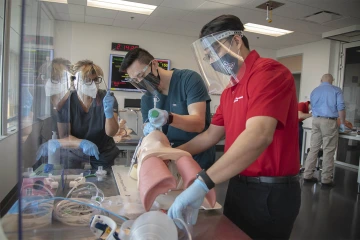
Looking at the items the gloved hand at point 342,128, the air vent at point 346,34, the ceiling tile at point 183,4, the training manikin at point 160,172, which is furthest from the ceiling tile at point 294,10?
the training manikin at point 160,172

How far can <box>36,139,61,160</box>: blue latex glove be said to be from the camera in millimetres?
1114

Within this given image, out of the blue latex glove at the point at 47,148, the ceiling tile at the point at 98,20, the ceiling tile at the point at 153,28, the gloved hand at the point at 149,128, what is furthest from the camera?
the ceiling tile at the point at 153,28

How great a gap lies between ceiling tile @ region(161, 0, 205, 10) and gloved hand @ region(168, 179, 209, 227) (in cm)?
397

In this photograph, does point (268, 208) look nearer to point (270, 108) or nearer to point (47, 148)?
point (270, 108)

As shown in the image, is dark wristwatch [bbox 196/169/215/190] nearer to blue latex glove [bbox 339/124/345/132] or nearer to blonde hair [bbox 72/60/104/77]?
blonde hair [bbox 72/60/104/77]

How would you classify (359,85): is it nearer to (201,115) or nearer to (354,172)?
(354,172)

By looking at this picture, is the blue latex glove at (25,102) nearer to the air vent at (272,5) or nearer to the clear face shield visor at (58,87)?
the clear face shield visor at (58,87)

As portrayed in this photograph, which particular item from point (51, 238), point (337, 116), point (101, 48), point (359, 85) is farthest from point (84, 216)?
point (359, 85)

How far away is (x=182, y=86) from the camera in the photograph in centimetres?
170

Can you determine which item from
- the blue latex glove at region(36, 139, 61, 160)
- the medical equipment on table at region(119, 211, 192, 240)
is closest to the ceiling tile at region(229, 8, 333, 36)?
the blue latex glove at region(36, 139, 61, 160)

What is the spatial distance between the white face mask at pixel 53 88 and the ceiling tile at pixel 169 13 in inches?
151

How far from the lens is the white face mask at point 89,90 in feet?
5.99

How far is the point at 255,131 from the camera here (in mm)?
988

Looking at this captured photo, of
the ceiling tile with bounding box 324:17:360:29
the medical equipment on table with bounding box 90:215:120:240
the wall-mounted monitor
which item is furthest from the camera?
the wall-mounted monitor
